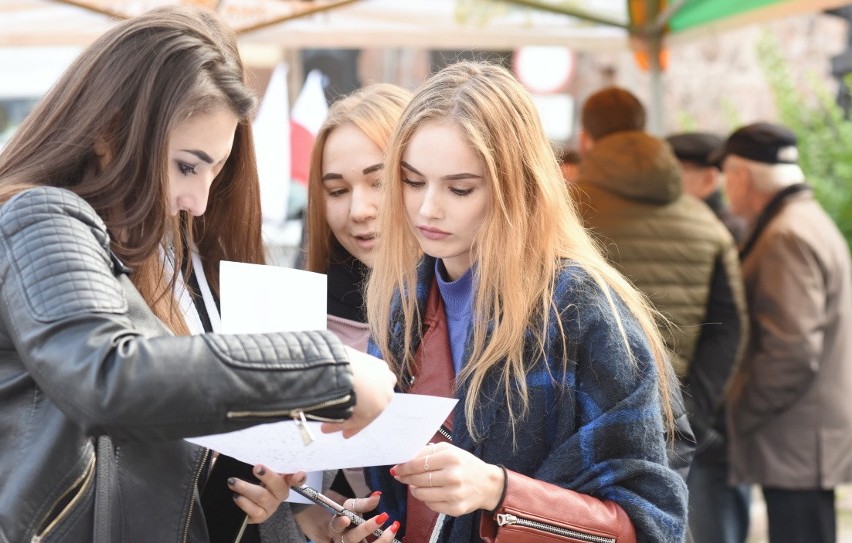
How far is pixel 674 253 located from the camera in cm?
404

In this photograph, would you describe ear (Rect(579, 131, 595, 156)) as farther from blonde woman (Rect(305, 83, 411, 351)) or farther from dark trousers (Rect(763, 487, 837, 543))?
blonde woman (Rect(305, 83, 411, 351))

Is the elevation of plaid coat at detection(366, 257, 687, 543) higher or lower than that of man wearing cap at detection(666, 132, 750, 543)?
higher

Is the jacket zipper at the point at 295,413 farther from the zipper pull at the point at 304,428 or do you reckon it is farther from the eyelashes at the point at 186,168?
the eyelashes at the point at 186,168

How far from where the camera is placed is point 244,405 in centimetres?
142

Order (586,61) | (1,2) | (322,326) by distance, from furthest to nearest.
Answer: (586,61), (1,2), (322,326)

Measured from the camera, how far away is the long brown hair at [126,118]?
5.44 ft

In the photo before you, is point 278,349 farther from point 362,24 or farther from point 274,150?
point 362,24

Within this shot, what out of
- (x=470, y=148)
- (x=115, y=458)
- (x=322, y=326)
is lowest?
(x=115, y=458)

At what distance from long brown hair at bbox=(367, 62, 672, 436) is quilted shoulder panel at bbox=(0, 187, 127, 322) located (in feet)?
2.13

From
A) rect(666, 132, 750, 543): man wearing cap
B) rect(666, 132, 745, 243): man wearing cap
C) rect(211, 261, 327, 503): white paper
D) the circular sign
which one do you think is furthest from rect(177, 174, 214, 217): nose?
the circular sign

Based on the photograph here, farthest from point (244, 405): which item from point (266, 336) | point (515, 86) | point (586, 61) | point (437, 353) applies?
point (586, 61)

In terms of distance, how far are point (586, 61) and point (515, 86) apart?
32.8 ft

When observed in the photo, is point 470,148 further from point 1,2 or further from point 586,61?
point 586,61

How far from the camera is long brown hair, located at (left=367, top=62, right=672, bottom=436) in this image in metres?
1.88
